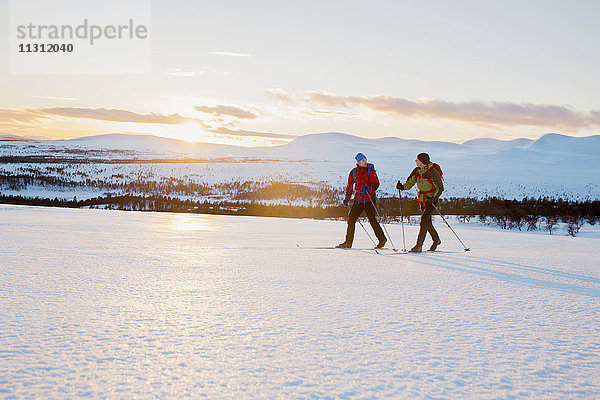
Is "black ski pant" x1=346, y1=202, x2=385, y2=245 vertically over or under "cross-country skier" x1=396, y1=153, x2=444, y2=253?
under

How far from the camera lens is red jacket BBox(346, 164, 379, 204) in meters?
7.42

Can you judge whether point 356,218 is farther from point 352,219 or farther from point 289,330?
point 289,330

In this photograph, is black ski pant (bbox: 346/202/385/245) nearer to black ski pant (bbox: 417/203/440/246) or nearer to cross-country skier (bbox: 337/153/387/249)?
cross-country skier (bbox: 337/153/387/249)

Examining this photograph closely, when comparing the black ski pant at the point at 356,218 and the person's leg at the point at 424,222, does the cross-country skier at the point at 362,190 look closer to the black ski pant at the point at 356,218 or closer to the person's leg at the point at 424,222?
the black ski pant at the point at 356,218

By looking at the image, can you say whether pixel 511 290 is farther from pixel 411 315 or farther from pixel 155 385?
pixel 155 385

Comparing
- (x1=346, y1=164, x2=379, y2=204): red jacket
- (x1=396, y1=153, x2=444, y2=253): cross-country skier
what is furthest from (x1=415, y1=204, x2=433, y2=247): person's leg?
(x1=346, y1=164, x2=379, y2=204): red jacket

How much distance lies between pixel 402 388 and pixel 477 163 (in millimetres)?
136696

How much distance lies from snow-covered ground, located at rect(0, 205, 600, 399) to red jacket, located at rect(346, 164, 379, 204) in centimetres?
231

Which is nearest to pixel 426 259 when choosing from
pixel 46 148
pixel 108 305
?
pixel 108 305

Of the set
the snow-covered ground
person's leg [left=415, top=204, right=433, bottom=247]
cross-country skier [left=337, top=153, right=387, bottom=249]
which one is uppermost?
cross-country skier [left=337, top=153, right=387, bottom=249]

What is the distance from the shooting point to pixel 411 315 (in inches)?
127

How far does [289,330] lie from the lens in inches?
110

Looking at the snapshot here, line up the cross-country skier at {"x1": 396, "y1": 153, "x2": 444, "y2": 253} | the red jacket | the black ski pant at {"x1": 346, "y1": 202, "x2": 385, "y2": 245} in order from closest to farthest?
the cross-country skier at {"x1": 396, "y1": 153, "x2": 444, "y2": 253}, the red jacket, the black ski pant at {"x1": 346, "y1": 202, "x2": 385, "y2": 245}

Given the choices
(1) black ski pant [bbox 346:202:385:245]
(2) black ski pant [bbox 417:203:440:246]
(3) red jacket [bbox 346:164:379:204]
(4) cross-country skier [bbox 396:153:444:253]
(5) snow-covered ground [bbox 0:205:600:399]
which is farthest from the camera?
(1) black ski pant [bbox 346:202:385:245]
